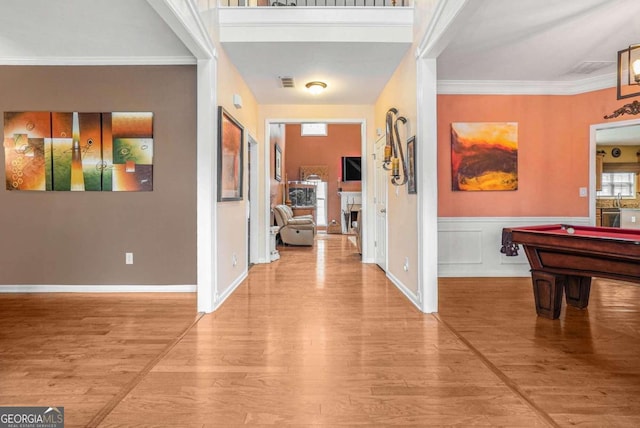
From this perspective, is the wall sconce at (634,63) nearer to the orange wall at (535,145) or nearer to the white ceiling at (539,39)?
the white ceiling at (539,39)

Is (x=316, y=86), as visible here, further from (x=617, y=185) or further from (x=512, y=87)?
(x=617, y=185)

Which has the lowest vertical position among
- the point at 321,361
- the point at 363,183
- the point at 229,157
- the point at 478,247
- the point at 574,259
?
the point at 321,361

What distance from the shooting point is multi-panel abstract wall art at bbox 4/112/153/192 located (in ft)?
12.3

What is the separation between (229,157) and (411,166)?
192 centimetres

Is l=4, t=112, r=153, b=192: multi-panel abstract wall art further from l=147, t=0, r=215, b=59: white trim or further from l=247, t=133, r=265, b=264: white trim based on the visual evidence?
l=247, t=133, r=265, b=264: white trim

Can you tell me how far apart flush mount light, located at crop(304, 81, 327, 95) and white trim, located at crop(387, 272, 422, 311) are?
104 inches

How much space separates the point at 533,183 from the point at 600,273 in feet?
7.71

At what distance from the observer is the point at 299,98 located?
5191mm

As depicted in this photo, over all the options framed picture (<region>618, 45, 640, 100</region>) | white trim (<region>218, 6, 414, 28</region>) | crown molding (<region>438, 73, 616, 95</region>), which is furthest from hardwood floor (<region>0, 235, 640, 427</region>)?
white trim (<region>218, 6, 414, 28</region>)

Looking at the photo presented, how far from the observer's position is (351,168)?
36.6ft

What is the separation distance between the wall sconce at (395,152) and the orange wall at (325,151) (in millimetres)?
7379

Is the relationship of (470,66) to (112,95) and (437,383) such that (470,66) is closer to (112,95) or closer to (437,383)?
(437,383)

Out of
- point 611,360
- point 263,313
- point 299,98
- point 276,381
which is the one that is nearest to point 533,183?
point 611,360

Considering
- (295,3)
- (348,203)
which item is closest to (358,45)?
(295,3)
